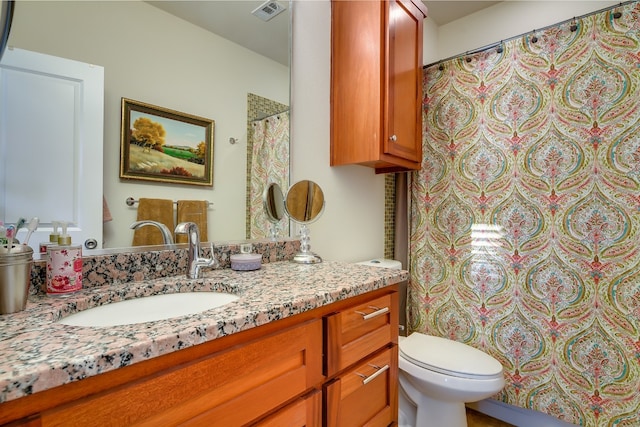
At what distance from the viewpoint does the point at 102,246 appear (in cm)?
91

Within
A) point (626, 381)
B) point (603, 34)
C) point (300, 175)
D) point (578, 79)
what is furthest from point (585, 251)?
point (300, 175)

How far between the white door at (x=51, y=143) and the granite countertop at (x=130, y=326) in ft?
0.73

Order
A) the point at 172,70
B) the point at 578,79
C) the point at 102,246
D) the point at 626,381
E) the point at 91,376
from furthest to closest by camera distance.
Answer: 1. the point at 578,79
2. the point at 626,381
3. the point at 172,70
4. the point at 102,246
5. the point at 91,376

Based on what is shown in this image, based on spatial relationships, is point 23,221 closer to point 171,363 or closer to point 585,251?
point 171,363

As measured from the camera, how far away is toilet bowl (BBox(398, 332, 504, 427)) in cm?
135

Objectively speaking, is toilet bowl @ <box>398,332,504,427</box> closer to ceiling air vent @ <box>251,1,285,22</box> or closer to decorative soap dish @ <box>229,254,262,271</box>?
decorative soap dish @ <box>229,254,262,271</box>

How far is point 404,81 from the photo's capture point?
1.56m

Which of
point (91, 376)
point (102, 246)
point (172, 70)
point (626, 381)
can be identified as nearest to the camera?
point (91, 376)

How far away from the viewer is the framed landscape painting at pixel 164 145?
38.4 inches

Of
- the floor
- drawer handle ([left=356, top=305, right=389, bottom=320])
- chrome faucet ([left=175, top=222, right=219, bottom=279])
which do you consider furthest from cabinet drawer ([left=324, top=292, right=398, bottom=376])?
the floor

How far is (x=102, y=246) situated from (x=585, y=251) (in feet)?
6.57

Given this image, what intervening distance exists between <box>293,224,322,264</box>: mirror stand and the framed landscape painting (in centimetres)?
45

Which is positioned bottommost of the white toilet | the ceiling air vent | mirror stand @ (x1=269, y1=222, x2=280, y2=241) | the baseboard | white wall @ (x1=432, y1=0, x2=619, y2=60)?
the baseboard

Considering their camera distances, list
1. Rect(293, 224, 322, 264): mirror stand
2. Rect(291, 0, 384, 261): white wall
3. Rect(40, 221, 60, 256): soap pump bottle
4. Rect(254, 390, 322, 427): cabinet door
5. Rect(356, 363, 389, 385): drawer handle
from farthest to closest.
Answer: Rect(291, 0, 384, 261): white wall → Rect(293, 224, 322, 264): mirror stand → Rect(356, 363, 389, 385): drawer handle → Rect(40, 221, 60, 256): soap pump bottle → Rect(254, 390, 322, 427): cabinet door
